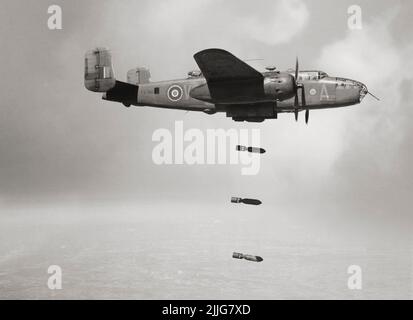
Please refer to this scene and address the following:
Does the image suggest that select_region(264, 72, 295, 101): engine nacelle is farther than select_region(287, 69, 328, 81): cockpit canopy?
No

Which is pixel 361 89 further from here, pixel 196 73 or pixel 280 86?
pixel 196 73

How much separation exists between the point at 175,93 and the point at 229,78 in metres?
3.39

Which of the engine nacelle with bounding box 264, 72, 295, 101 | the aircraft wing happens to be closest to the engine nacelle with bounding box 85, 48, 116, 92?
the aircraft wing

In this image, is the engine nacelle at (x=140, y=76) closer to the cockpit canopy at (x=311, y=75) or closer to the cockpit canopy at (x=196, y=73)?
the cockpit canopy at (x=196, y=73)

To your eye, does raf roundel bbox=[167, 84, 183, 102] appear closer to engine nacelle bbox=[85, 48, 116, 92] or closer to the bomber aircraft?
the bomber aircraft

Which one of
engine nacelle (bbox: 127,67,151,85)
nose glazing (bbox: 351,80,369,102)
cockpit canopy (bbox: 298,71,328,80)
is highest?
engine nacelle (bbox: 127,67,151,85)

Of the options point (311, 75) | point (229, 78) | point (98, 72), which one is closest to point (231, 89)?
point (229, 78)

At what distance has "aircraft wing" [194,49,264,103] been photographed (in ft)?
78.1

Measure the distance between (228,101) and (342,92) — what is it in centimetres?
559
